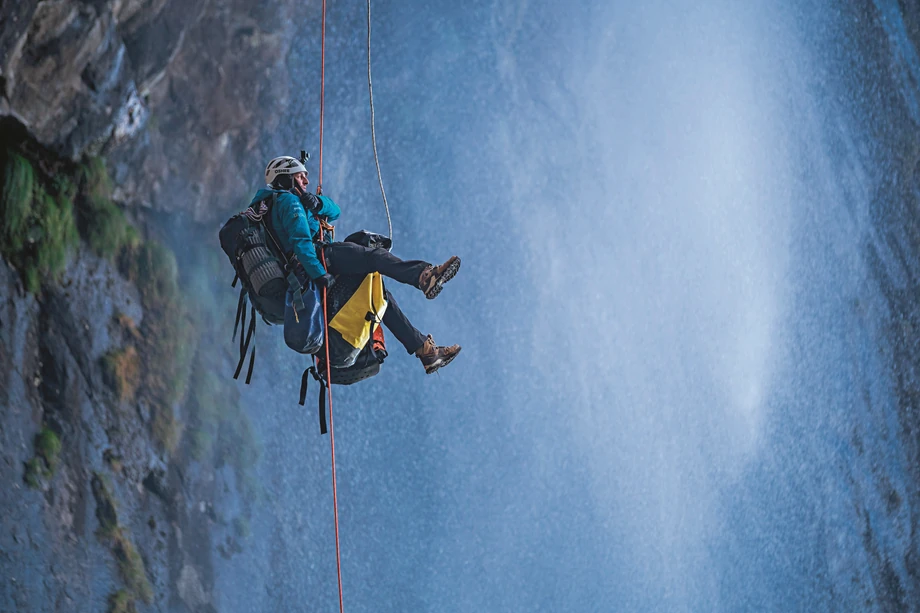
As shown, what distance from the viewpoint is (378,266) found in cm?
435

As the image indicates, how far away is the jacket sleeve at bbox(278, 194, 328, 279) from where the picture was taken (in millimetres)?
4285

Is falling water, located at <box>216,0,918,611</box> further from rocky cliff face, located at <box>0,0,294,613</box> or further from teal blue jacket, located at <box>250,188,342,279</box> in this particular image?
teal blue jacket, located at <box>250,188,342,279</box>

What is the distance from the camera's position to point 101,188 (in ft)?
27.7

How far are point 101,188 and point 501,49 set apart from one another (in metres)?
6.94

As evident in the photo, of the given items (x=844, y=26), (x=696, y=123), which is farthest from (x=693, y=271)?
(x=844, y=26)

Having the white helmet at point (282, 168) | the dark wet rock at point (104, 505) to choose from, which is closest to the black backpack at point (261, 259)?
the white helmet at point (282, 168)

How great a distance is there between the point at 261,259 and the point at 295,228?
0.71 feet

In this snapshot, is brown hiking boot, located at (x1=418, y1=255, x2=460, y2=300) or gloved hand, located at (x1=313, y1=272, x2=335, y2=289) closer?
brown hiking boot, located at (x1=418, y1=255, x2=460, y2=300)

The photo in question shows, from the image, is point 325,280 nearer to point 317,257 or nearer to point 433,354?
point 317,257

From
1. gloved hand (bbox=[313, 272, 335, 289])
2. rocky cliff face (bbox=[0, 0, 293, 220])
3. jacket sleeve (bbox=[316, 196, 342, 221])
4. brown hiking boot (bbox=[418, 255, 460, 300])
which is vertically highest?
rocky cliff face (bbox=[0, 0, 293, 220])

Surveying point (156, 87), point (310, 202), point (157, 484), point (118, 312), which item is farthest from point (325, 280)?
point (157, 484)

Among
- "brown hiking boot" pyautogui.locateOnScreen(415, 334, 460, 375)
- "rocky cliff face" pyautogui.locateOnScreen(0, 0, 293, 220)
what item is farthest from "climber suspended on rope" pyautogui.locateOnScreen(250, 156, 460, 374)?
"rocky cliff face" pyautogui.locateOnScreen(0, 0, 293, 220)

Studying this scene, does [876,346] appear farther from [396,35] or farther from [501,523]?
[396,35]

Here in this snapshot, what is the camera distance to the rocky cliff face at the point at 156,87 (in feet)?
23.4
